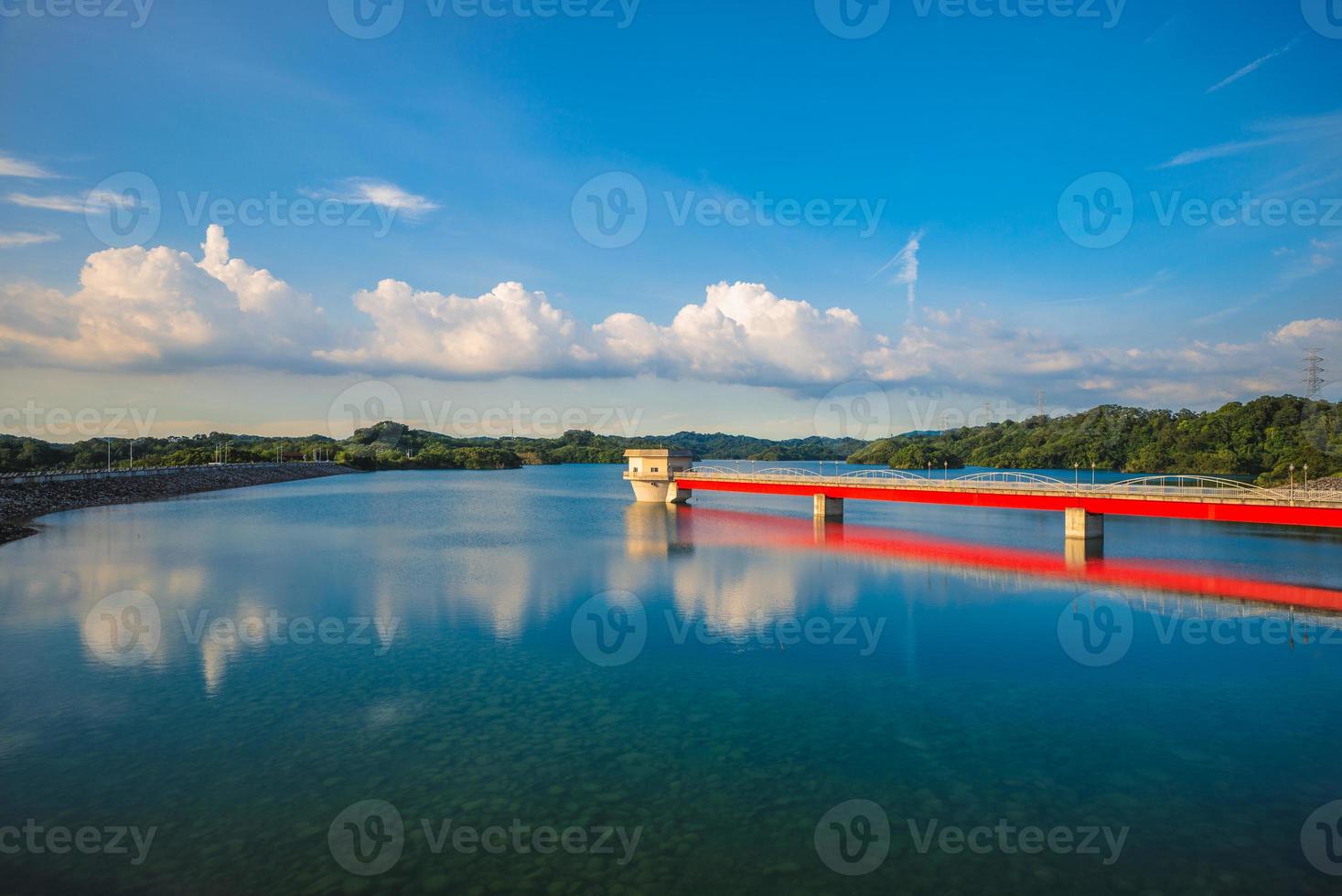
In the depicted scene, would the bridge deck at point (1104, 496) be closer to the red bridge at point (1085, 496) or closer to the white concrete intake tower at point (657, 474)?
the red bridge at point (1085, 496)

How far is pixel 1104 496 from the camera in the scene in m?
42.2

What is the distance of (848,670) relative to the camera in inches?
805

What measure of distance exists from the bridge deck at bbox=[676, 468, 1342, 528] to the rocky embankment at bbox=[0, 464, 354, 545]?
A: 190ft

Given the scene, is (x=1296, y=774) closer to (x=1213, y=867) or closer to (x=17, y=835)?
(x=1213, y=867)

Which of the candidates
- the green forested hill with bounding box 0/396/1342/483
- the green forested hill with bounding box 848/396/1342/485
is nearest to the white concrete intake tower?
the green forested hill with bounding box 0/396/1342/483

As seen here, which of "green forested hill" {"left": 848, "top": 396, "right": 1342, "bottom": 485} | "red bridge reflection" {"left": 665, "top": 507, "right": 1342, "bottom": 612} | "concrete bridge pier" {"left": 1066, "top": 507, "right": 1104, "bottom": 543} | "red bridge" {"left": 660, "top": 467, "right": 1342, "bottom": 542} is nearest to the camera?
"red bridge reflection" {"left": 665, "top": 507, "right": 1342, "bottom": 612}

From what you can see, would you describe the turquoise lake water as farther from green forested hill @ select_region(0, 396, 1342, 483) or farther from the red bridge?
green forested hill @ select_region(0, 396, 1342, 483)

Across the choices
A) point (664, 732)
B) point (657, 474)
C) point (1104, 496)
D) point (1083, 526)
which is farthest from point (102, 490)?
point (1104, 496)

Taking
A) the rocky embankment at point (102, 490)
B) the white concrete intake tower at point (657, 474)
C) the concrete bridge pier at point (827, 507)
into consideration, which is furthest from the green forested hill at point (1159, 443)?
the rocky embankment at point (102, 490)

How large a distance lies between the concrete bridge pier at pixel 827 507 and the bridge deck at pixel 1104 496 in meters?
0.83

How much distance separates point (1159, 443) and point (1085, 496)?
107 meters

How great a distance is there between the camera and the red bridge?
34.9 m

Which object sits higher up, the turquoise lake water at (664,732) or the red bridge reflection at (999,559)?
the turquoise lake water at (664,732)

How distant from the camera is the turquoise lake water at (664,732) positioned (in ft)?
35.3
